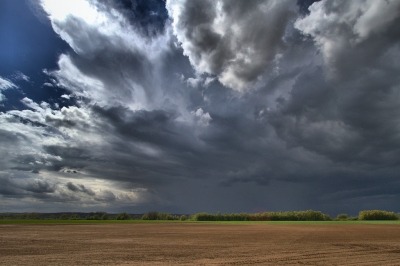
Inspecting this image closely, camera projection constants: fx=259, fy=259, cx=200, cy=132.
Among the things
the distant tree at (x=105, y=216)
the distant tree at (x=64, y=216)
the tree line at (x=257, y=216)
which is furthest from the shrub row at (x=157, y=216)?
the distant tree at (x=64, y=216)

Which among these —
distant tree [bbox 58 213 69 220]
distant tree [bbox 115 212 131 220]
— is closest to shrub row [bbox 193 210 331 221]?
distant tree [bbox 115 212 131 220]

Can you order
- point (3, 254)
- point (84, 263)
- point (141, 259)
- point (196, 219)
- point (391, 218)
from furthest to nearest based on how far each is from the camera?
point (196, 219), point (391, 218), point (3, 254), point (141, 259), point (84, 263)

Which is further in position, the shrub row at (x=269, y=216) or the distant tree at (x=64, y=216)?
the distant tree at (x=64, y=216)

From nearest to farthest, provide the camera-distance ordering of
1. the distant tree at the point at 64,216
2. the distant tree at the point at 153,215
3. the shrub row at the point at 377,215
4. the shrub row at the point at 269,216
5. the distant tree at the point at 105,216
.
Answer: the shrub row at the point at 377,215 < the shrub row at the point at 269,216 < the distant tree at the point at 64,216 < the distant tree at the point at 105,216 < the distant tree at the point at 153,215

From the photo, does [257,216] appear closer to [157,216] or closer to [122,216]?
[157,216]

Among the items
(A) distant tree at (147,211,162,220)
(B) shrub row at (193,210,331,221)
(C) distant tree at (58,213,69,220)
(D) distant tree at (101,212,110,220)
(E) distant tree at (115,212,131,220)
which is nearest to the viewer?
(B) shrub row at (193,210,331,221)

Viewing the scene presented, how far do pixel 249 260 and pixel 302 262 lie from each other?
279 cm

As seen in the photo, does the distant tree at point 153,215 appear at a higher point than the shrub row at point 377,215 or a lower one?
lower

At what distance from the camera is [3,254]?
16297mm

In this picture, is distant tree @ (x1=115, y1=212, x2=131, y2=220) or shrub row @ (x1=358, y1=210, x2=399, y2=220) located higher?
shrub row @ (x1=358, y1=210, x2=399, y2=220)

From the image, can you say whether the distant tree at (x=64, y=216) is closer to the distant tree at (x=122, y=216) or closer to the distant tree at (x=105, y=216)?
the distant tree at (x=105, y=216)

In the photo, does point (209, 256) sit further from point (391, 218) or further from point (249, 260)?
point (391, 218)

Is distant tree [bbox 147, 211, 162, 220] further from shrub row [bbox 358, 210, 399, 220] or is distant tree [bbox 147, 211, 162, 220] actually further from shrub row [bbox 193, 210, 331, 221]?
shrub row [bbox 358, 210, 399, 220]

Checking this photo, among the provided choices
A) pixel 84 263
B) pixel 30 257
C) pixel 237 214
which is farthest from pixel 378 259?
pixel 237 214
